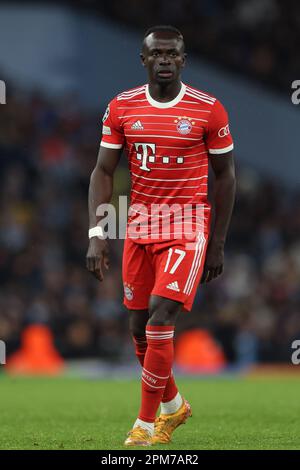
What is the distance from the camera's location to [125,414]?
9.82 metres

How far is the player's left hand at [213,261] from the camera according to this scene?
7809mm

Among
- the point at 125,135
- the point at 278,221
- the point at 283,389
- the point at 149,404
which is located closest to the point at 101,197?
the point at 125,135

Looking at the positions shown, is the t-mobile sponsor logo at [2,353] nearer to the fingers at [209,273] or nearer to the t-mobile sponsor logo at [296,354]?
the t-mobile sponsor logo at [296,354]

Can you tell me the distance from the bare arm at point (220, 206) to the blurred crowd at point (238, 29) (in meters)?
12.1

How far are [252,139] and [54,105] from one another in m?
3.28

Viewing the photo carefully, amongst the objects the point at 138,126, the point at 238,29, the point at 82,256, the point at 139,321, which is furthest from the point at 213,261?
the point at 238,29

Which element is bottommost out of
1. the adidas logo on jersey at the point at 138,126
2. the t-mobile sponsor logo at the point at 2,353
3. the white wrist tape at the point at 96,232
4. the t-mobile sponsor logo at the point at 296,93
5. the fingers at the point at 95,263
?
the t-mobile sponsor logo at the point at 2,353

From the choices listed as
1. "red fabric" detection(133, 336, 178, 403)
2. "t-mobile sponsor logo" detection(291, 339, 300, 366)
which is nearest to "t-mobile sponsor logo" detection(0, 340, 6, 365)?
"t-mobile sponsor logo" detection(291, 339, 300, 366)

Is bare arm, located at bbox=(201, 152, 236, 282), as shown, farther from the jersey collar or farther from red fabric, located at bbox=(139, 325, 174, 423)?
red fabric, located at bbox=(139, 325, 174, 423)

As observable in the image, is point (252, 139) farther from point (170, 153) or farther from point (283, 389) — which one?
point (170, 153)

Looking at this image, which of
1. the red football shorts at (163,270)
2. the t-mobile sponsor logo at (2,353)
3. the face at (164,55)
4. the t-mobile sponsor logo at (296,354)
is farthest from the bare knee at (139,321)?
the t-mobile sponsor logo at (296,354)

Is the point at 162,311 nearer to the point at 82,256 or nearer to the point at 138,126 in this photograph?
the point at 138,126

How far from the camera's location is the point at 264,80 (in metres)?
19.8

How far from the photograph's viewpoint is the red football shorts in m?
7.38
